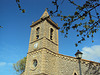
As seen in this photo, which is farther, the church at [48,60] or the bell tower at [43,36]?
the bell tower at [43,36]

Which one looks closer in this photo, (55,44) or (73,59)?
(73,59)

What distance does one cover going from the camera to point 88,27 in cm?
436

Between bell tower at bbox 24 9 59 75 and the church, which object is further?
bell tower at bbox 24 9 59 75

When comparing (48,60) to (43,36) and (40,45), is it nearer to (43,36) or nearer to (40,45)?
(40,45)

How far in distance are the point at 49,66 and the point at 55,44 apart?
12.7 feet

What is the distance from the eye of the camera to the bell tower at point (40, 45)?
39.2 ft

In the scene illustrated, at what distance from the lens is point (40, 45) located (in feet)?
43.5

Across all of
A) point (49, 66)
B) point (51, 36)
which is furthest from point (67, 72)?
point (51, 36)

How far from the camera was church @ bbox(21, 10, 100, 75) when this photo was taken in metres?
10.9

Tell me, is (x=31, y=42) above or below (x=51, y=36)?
below

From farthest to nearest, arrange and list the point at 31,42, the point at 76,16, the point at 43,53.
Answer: the point at 31,42, the point at 43,53, the point at 76,16

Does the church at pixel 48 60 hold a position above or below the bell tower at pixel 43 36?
below

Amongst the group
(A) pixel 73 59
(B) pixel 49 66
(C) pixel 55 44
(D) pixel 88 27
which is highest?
(C) pixel 55 44

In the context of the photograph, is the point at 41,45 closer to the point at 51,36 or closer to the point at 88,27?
the point at 51,36
